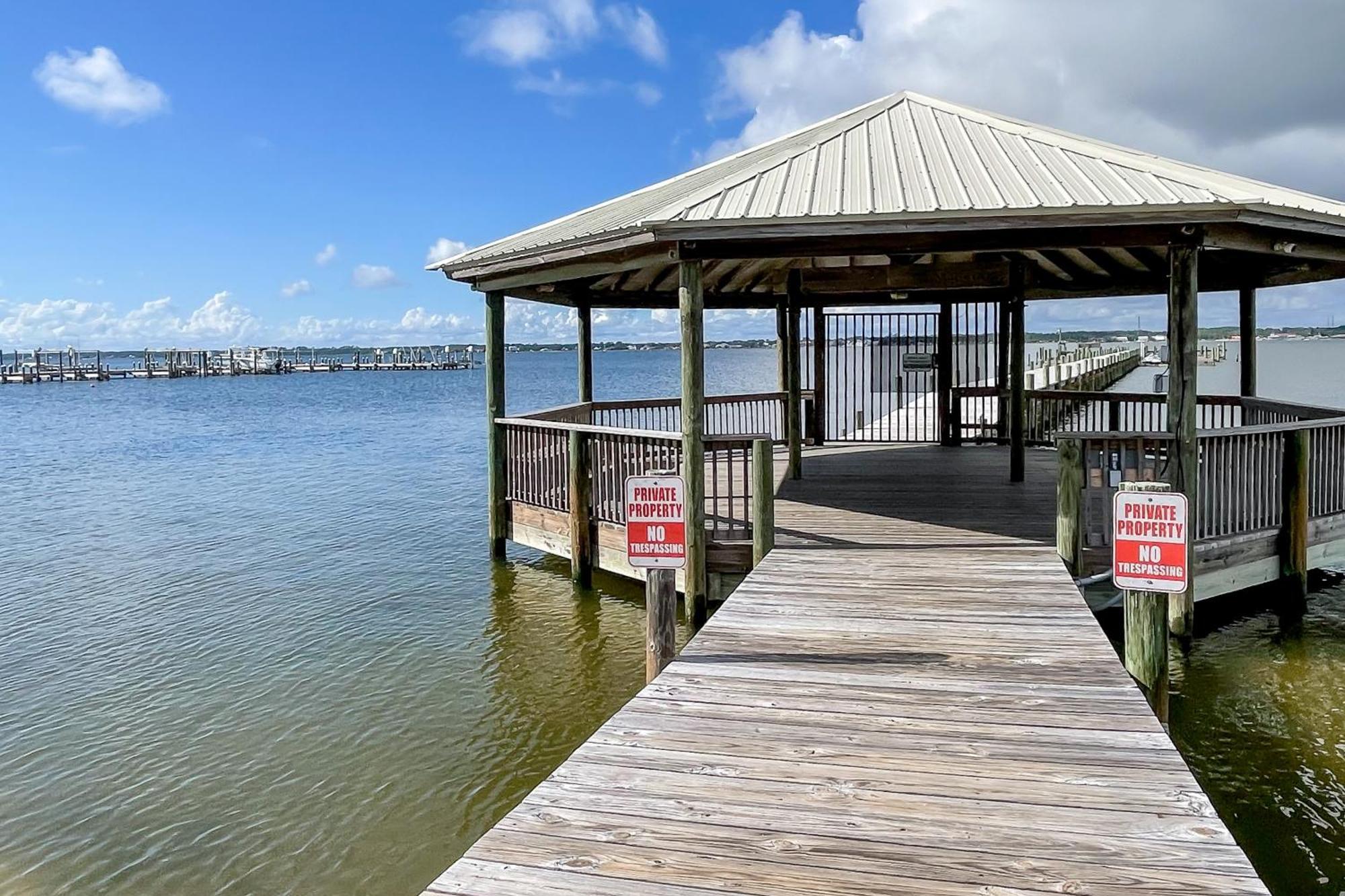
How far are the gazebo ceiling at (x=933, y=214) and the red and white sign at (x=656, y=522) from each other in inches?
98.5

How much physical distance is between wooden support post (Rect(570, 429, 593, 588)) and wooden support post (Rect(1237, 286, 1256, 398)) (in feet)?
26.8

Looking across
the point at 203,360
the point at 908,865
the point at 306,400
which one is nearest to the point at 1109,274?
the point at 908,865

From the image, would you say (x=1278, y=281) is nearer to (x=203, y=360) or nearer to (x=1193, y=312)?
(x=1193, y=312)

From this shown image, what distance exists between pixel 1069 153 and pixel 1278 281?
15.3ft

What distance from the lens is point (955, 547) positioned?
7449 millimetres

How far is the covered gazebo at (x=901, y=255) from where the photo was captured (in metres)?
6.74

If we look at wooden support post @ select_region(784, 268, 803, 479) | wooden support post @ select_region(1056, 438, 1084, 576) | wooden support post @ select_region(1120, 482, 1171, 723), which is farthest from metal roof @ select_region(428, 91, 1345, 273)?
wooden support post @ select_region(1120, 482, 1171, 723)

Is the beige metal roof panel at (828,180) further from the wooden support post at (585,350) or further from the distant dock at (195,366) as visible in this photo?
the distant dock at (195,366)

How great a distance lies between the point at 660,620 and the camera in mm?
5297

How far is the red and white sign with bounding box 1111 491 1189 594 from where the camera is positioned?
4.75 m

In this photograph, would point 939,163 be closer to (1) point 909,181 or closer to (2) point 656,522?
(1) point 909,181

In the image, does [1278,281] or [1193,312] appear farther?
[1278,281]

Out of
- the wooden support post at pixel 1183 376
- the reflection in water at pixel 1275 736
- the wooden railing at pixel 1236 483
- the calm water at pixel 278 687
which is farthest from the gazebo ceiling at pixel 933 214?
the calm water at pixel 278 687

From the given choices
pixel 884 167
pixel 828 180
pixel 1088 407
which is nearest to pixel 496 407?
pixel 828 180
